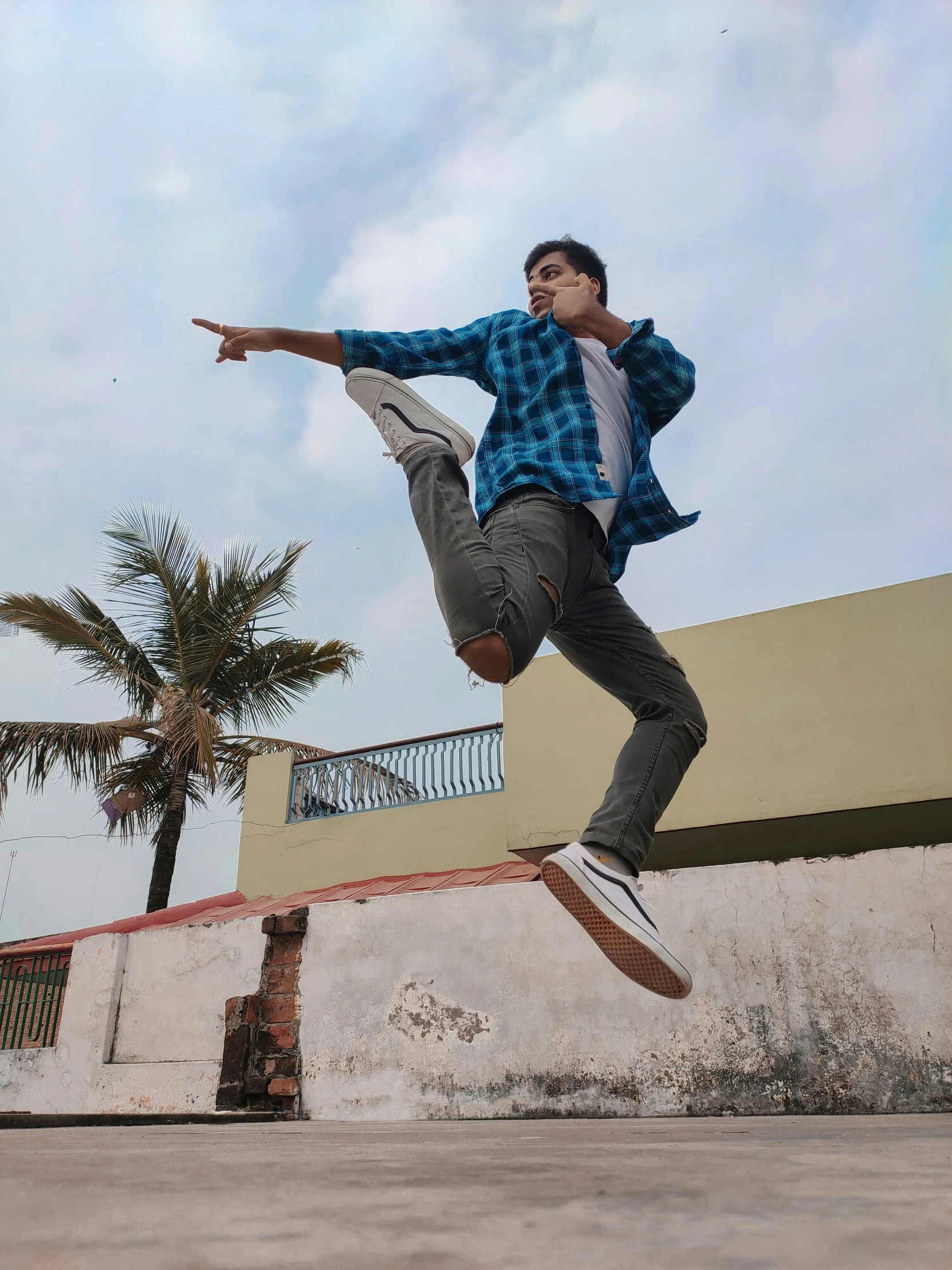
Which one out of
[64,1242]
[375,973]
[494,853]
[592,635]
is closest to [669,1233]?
[64,1242]

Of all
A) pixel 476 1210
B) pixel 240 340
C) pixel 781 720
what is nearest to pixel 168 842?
pixel 781 720

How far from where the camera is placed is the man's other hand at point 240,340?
2.29m

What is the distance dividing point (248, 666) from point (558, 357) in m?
10.6

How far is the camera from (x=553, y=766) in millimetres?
9344

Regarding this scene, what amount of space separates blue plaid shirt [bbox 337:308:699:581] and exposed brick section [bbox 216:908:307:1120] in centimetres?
508

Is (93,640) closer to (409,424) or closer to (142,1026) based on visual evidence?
(142,1026)

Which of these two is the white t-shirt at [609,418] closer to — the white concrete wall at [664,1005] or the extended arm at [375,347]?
the extended arm at [375,347]

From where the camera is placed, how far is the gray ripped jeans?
1.82 metres

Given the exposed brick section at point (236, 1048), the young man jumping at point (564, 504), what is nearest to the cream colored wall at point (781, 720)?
the exposed brick section at point (236, 1048)

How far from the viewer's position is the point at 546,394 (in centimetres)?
224

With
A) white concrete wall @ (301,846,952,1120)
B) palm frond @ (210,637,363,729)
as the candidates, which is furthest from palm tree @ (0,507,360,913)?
white concrete wall @ (301,846,952,1120)

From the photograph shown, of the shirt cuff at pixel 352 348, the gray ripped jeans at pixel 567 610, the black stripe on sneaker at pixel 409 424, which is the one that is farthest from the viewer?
the shirt cuff at pixel 352 348

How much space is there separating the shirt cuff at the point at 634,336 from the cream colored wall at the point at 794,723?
22.0ft

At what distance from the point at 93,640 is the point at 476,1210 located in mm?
12439
